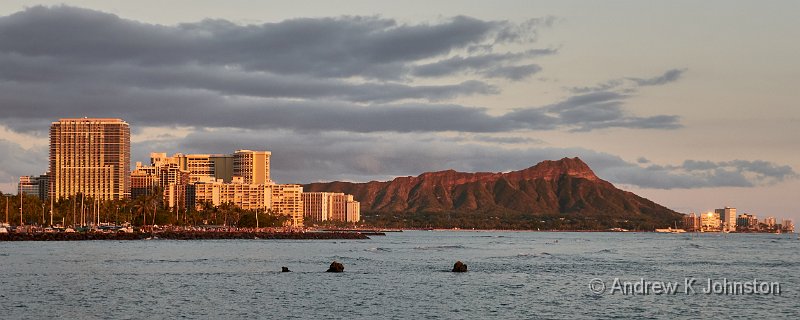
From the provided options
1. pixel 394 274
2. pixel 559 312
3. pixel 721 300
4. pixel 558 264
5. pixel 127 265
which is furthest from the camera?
pixel 558 264

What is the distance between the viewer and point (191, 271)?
360 ft

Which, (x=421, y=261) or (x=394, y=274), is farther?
(x=421, y=261)

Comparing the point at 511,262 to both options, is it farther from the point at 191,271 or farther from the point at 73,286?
the point at 73,286

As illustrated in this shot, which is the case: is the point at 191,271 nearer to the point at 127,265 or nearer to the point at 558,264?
the point at 127,265

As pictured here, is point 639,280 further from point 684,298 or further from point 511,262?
point 511,262

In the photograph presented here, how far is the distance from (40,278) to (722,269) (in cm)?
7938

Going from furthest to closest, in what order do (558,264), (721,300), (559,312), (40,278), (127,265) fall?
(558,264) → (127,265) → (40,278) → (721,300) → (559,312)

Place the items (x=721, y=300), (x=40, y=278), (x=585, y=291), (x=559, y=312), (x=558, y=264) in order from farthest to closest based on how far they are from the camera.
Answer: (x=558, y=264) → (x=40, y=278) → (x=585, y=291) → (x=721, y=300) → (x=559, y=312)

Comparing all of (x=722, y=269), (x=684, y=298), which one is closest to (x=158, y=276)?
(x=684, y=298)

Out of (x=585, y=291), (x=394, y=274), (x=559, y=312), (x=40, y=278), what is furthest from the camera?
(x=394, y=274)

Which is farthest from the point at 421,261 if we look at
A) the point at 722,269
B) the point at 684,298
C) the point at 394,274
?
the point at 684,298

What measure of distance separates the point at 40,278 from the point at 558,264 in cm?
6941

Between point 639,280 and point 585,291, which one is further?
point 639,280

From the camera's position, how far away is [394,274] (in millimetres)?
108250
